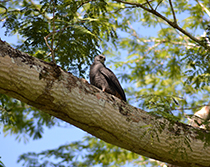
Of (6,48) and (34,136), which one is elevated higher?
(34,136)

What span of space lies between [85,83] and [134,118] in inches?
28.5

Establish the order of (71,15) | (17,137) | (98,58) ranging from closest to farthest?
(71,15), (98,58), (17,137)

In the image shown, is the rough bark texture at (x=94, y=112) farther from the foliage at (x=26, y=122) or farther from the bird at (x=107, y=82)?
the foliage at (x=26, y=122)

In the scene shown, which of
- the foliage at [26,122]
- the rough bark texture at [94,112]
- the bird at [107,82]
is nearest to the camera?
the rough bark texture at [94,112]

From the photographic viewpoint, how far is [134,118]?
9.30 ft

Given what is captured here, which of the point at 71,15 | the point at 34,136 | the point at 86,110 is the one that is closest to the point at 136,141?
the point at 86,110

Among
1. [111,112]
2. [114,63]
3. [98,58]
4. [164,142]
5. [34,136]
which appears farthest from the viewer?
[114,63]

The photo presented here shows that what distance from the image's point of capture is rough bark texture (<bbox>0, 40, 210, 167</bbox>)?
2.18 m

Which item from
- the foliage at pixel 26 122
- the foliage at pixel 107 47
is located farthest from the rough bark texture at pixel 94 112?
the foliage at pixel 26 122

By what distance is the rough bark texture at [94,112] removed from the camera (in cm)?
218

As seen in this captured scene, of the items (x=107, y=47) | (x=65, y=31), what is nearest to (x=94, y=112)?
(x=65, y=31)

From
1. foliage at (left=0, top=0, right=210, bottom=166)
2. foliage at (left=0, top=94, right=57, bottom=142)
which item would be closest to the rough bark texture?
foliage at (left=0, top=0, right=210, bottom=166)

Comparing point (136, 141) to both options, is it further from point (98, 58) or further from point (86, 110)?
point (98, 58)

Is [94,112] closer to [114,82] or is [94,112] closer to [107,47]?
[114,82]
